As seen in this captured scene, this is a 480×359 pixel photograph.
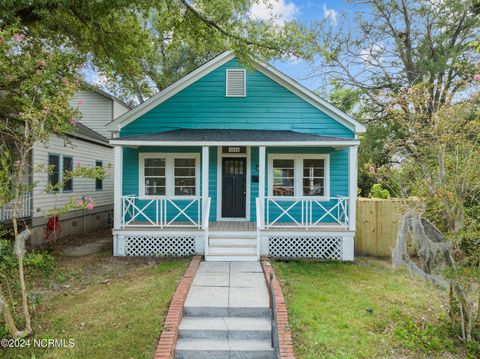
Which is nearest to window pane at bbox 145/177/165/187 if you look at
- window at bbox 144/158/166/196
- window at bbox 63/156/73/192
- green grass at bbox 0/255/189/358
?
window at bbox 144/158/166/196

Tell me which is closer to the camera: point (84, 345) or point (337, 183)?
point (84, 345)

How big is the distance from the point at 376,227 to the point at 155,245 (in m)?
6.79

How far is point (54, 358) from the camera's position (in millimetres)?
4051

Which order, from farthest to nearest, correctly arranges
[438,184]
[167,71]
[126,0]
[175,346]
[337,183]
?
[167,71]
[337,183]
[126,0]
[438,184]
[175,346]

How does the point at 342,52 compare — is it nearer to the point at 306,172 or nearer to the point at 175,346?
the point at 306,172

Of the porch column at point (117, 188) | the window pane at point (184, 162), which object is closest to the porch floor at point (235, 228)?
the porch column at point (117, 188)

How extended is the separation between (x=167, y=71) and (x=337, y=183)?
56.4 ft

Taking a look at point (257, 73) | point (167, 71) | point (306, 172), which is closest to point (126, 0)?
point (257, 73)

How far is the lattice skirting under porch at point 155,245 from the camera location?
9.11 metres

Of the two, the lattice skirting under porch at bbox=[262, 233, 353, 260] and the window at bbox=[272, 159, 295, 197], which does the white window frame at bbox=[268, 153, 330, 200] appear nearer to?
the window at bbox=[272, 159, 295, 197]

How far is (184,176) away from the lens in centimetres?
1064

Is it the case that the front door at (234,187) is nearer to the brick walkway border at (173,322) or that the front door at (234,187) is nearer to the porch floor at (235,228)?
the porch floor at (235,228)

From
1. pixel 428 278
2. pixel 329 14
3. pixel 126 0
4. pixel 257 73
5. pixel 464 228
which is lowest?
pixel 428 278

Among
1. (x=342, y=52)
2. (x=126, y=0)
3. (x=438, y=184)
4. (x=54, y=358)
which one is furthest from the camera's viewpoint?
(x=342, y=52)
